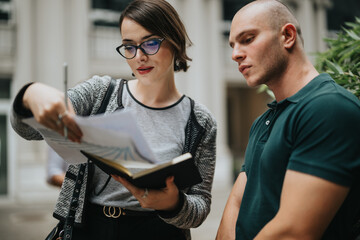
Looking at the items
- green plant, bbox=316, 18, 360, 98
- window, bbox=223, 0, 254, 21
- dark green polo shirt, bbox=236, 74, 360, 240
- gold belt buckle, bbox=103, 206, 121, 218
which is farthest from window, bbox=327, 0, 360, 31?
gold belt buckle, bbox=103, 206, 121, 218

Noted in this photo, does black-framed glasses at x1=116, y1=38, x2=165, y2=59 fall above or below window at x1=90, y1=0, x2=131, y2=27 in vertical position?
above

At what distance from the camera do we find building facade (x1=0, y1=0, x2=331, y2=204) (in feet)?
32.7

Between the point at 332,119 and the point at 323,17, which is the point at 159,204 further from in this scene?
the point at 323,17

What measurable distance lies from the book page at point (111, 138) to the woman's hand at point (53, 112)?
0.03 metres

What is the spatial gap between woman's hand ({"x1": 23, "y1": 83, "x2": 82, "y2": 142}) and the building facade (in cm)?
939

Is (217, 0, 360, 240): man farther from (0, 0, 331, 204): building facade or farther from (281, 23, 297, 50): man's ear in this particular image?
(0, 0, 331, 204): building facade

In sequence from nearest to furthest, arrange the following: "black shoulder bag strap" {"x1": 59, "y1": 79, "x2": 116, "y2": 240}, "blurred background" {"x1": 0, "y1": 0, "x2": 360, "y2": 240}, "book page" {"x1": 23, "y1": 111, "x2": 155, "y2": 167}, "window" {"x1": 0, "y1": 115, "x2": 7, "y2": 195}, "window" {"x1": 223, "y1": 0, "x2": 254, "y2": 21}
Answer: "book page" {"x1": 23, "y1": 111, "x2": 155, "y2": 167} → "black shoulder bag strap" {"x1": 59, "y1": 79, "x2": 116, "y2": 240} → "blurred background" {"x1": 0, "y1": 0, "x2": 360, "y2": 240} → "window" {"x1": 0, "y1": 115, "x2": 7, "y2": 195} → "window" {"x1": 223, "y1": 0, "x2": 254, "y2": 21}

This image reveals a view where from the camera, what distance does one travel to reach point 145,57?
171cm

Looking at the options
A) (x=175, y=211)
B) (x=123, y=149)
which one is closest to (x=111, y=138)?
(x=123, y=149)

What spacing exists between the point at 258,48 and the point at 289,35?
146 millimetres

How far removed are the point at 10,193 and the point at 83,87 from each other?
960cm

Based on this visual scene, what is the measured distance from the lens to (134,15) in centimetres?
171

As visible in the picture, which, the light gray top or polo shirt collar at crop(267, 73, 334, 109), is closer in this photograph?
polo shirt collar at crop(267, 73, 334, 109)

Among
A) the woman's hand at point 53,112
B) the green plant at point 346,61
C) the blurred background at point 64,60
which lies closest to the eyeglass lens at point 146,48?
the woman's hand at point 53,112
